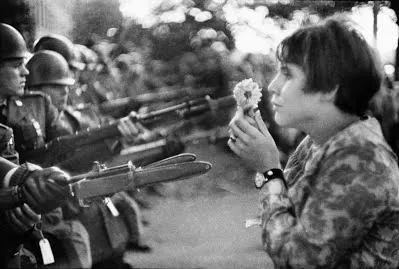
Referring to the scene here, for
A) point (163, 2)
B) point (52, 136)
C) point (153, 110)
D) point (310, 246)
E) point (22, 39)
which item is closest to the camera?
point (310, 246)

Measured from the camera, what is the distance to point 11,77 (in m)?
1.80

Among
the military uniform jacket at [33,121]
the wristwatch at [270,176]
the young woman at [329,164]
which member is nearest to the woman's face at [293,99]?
the young woman at [329,164]

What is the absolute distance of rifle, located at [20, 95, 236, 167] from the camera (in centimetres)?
201

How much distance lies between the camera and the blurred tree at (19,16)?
1908 millimetres

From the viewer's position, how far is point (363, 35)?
1.19 m

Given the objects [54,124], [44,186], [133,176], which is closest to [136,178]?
[133,176]

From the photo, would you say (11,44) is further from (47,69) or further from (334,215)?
(334,215)

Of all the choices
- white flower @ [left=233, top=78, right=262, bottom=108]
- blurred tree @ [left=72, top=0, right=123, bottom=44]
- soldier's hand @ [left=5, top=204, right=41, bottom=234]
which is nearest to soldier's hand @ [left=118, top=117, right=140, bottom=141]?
blurred tree @ [left=72, top=0, right=123, bottom=44]

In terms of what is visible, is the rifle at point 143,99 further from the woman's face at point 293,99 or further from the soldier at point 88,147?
the woman's face at point 293,99

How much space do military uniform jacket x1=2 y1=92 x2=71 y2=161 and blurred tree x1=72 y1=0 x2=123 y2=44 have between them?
0.28 m

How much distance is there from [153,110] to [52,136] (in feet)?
1.66

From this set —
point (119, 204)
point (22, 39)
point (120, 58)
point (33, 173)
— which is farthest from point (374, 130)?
point (119, 204)

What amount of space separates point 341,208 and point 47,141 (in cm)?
129

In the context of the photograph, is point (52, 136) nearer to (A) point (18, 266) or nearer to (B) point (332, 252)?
(A) point (18, 266)
